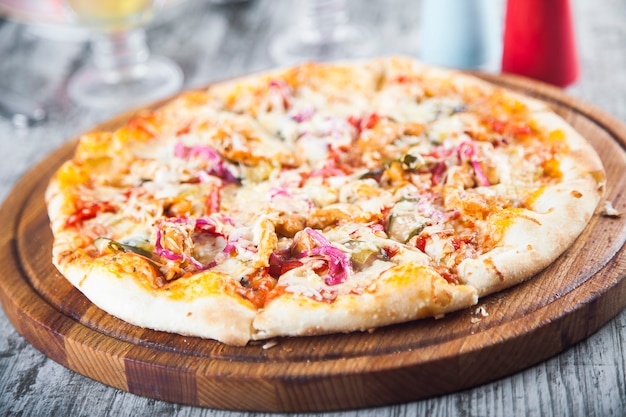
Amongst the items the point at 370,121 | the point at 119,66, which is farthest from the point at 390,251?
the point at 119,66

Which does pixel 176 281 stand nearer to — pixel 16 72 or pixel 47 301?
pixel 47 301

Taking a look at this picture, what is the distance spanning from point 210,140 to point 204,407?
62.9 inches

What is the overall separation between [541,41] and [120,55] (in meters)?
2.87

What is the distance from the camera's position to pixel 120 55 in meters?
6.45

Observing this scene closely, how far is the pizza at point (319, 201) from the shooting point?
3447 millimetres

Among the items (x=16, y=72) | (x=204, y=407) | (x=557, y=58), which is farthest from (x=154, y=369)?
(x=16, y=72)

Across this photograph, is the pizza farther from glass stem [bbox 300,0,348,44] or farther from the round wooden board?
glass stem [bbox 300,0,348,44]

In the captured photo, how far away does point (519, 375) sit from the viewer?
11.1 ft

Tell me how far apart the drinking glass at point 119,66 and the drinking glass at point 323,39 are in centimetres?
83

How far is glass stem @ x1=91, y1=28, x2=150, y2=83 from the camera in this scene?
639cm

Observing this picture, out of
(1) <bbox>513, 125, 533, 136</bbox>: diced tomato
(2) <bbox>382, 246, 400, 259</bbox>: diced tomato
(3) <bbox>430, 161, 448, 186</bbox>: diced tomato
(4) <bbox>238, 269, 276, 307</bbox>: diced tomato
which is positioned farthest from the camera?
A: (1) <bbox>513, 125, 533, 136</bbox>: diced tomato

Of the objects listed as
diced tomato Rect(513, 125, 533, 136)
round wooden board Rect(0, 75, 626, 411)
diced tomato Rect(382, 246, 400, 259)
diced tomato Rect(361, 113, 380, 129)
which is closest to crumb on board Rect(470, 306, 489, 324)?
round wooden board Rect(0, 75, 626, 411)

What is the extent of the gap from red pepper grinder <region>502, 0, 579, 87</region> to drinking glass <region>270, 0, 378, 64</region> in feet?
4.66

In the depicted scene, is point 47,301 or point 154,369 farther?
point 47,301
